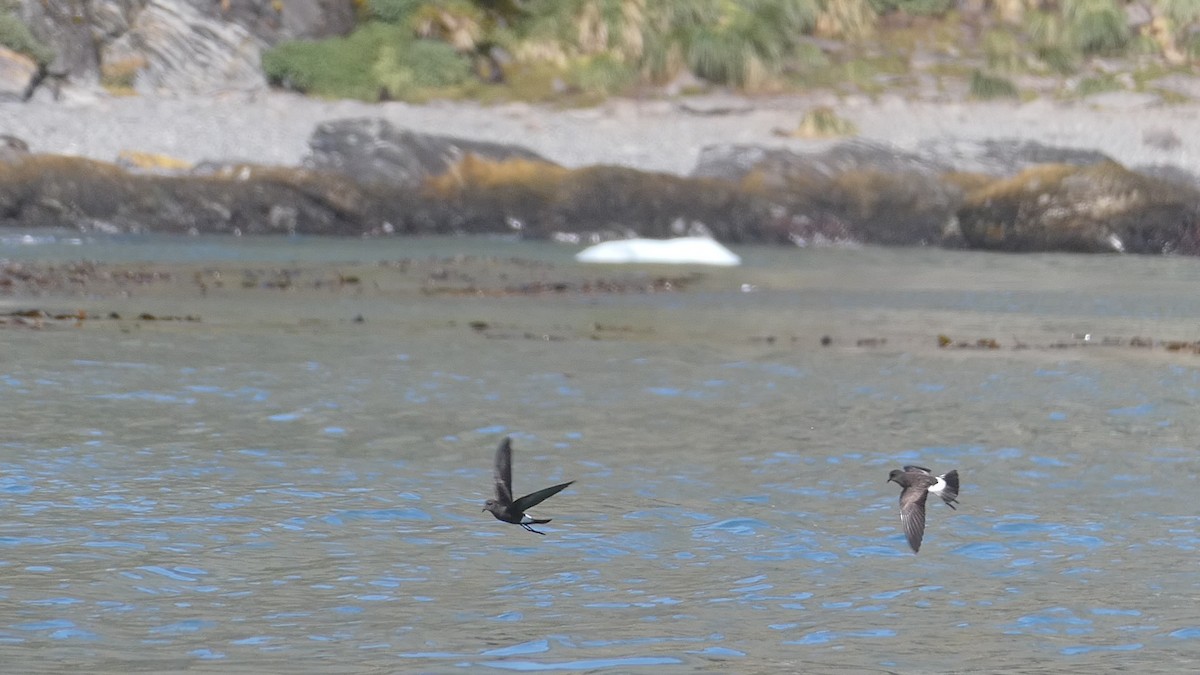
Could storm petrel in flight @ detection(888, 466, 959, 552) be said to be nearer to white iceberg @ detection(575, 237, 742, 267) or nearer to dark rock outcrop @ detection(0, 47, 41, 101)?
white iceberg @ detection(575, 237, 742, 267)

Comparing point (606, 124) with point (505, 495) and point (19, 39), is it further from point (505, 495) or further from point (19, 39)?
point (505, 495)

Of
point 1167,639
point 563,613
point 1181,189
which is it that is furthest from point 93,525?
point 1181,189

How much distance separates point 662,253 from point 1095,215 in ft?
24.3

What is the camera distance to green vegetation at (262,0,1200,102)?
35.6m

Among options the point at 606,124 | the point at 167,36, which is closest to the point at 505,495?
the point at 606,124

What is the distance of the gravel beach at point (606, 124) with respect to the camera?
31375mm

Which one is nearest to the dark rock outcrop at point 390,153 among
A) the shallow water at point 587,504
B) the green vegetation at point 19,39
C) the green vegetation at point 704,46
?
the green vegetation at point 704,46

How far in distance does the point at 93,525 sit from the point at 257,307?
1029cm

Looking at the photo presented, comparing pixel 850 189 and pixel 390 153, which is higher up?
pixel 390 153

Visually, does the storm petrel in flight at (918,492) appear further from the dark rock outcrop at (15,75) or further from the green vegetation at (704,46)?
the green vegetation at (704,46)

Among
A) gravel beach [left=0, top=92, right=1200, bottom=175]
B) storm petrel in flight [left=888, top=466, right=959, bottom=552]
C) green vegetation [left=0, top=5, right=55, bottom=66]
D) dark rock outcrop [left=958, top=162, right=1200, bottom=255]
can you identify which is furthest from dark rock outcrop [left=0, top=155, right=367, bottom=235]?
storm petrel in flight [left=888, top=466, right=959, bottom=552]

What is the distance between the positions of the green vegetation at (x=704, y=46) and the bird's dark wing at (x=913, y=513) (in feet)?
93.4

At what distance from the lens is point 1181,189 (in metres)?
29.5

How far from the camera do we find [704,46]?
36188 mm
